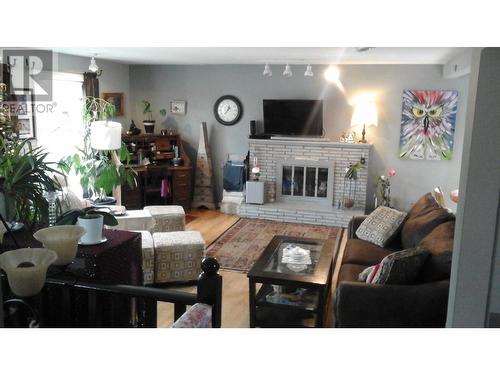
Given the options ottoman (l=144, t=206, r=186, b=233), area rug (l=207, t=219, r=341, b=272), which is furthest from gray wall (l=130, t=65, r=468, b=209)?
ottoman (l=144, t=206, r=186, b=233)

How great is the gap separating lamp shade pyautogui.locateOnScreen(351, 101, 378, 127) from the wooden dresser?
101 inches

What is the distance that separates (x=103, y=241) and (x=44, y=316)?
0.33m

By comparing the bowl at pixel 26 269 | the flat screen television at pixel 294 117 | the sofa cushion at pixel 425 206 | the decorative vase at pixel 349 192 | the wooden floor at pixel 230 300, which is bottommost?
the wooden floor at pixel 230 300

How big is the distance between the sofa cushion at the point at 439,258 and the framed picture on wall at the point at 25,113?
410 centimetres

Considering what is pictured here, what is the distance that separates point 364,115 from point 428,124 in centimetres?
87

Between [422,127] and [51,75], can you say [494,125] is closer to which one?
[422,127]

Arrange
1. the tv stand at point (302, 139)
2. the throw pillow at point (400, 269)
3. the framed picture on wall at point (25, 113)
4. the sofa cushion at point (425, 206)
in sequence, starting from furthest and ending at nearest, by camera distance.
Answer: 1. the tv stand at point (302, 139)
2. the framed picture on wall at point (25, 113)
3. the sofa cushion at point (425, 206)
4. the throw pillow at point (400, 269)

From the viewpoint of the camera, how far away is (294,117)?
6625mm

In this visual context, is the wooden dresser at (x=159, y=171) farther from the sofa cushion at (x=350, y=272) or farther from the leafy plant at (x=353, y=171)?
the sofa cushion at (x=350, y=272)

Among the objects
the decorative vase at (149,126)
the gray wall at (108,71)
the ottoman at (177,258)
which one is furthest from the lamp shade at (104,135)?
the decorative vase at (149,126)

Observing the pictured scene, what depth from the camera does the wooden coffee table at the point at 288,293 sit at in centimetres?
313

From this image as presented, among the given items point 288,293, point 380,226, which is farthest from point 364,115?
point 288,293

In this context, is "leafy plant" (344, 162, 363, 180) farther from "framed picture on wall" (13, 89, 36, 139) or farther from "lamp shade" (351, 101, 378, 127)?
"framed picture on wall" (13, 89, 36, 139)

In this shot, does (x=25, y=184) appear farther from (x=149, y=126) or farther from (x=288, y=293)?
(x=149, y=126)
